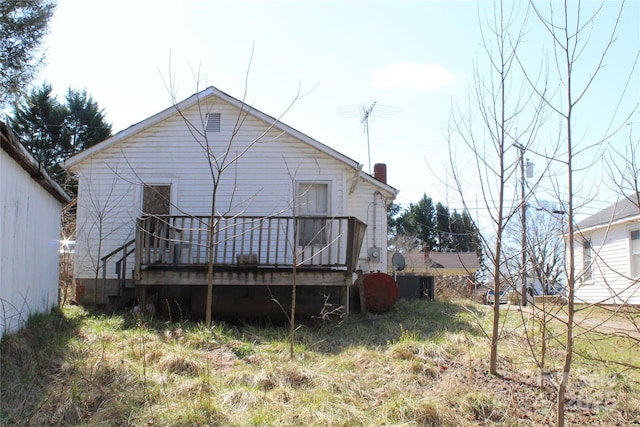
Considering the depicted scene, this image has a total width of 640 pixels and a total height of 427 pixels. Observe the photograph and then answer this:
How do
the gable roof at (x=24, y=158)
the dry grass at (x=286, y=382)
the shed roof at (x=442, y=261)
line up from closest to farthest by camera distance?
the dry grass at (x=286, y=382) < the gable roof at (x=24, y=158) < the shed roof at (x=442, y=261)

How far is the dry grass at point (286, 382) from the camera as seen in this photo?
5016 millimetres

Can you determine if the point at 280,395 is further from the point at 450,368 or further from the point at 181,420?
the point at 450,368

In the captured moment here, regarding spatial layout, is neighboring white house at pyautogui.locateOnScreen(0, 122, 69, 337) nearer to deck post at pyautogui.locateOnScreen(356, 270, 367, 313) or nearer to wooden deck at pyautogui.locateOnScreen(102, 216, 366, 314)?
wooden deck at pyautogui.locateOnScreen(102, 216, 366, 314)

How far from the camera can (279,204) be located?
41.1ft

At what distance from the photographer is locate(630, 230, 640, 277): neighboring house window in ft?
50.6

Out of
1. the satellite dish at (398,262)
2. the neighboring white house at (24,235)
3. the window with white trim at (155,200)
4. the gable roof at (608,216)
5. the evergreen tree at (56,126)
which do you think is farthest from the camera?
the evergreen tree at (56,126)

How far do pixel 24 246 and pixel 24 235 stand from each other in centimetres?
17

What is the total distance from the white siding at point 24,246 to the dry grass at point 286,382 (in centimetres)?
50

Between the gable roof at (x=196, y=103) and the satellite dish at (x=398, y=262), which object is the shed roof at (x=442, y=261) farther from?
the gable roof at (x=196, y=103)

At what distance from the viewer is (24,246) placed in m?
8.34

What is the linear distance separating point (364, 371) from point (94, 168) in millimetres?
8853

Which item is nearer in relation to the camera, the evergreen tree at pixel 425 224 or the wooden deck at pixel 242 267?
the wooden deck at pixel 242 267

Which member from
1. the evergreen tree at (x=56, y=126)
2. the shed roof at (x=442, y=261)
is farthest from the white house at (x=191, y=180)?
the shed roof at (x=442, y=261)

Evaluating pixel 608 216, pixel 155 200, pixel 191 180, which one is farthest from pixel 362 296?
pixel 608 216
